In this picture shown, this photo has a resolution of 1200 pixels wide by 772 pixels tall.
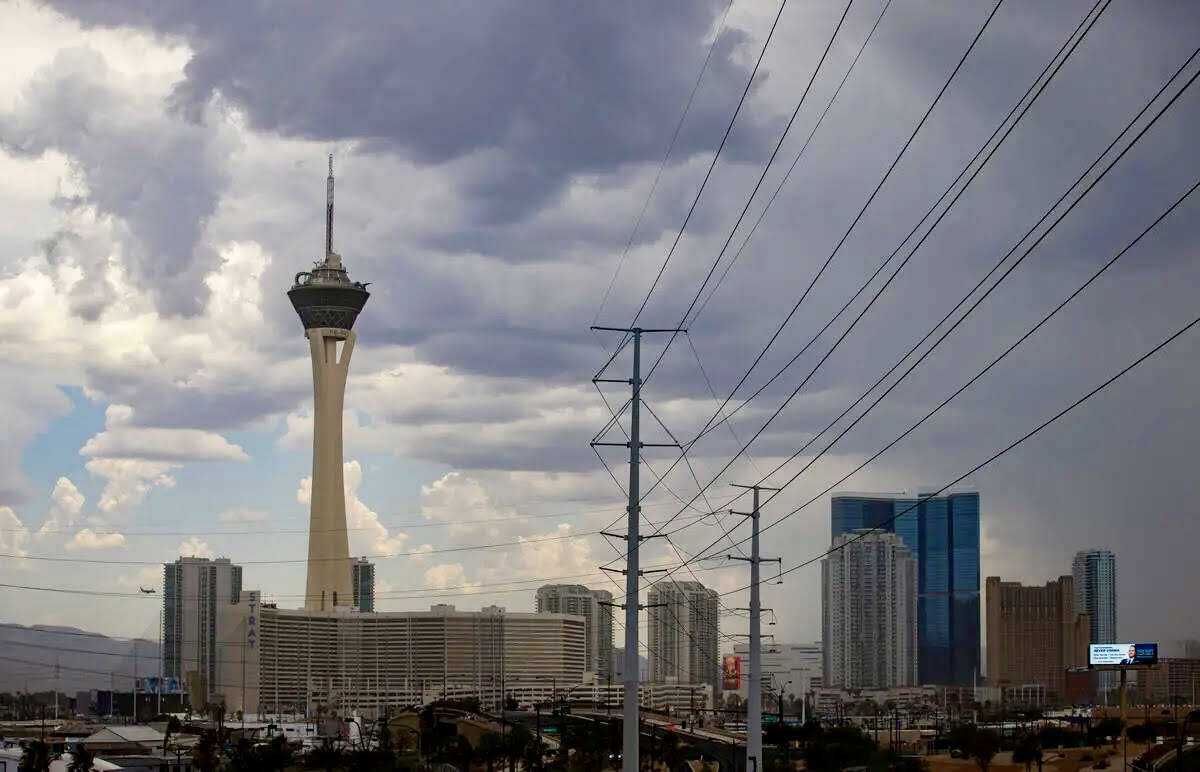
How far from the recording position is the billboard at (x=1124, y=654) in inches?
Answer: 6412

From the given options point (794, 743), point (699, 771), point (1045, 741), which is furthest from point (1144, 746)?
point (699, 771)

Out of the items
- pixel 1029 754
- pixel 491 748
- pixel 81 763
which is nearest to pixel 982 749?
pixel 1029 754

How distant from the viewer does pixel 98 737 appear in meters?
179

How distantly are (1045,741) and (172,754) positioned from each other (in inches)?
3076

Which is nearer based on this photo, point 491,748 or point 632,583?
point 632,583

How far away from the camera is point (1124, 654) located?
550ft

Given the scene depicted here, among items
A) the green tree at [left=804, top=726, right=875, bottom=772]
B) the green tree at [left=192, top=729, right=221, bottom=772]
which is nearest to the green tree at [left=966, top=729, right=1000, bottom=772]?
the green tree at [left=804, top=726, right=875, bottom=772]

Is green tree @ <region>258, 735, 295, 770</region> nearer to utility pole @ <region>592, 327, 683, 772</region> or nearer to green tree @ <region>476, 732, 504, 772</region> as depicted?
green tree @ <region>476, 732, 504, 772</region>

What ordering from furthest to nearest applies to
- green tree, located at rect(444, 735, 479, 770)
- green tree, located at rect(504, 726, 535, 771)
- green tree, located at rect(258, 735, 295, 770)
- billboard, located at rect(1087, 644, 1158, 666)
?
billboard, located at rect(1087, 644, 1158, 666)
green tree, located at rect(444, 735, 479, 770)
green tree, located at rect(504, 726, 535, 771)
green tree, located at rect(258, 735, 295, 770)

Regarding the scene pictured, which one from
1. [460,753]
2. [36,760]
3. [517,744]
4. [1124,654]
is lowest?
[460,753]

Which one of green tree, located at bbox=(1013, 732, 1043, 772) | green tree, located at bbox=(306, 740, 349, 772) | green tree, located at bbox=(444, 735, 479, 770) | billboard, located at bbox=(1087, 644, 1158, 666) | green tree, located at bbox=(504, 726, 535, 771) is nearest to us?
green tree, located at bbox=(1013, 732, 1043, 772)

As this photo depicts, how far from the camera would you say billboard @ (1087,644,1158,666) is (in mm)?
162875

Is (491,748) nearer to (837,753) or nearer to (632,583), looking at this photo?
(837,753)

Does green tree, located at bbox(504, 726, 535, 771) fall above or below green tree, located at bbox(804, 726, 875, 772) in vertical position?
below
